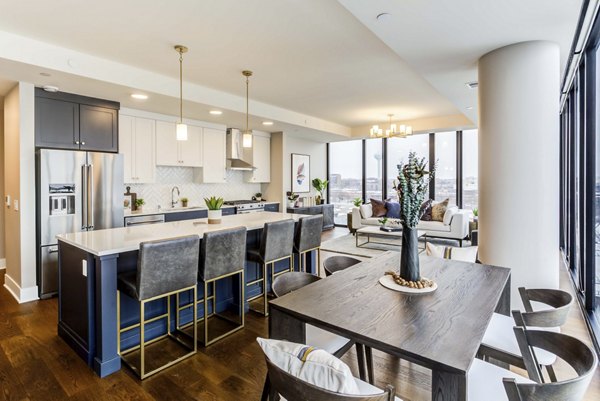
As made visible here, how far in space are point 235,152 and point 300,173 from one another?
8.01 ft

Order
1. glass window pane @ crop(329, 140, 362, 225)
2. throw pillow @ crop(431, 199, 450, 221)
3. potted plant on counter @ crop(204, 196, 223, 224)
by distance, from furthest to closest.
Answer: glass window pane @ crop(329, 140, 362, 225) < throw pillow @ crop(431, 199, 450, 221) < potted plant on counter @ crop(204, 196, 223, 224)

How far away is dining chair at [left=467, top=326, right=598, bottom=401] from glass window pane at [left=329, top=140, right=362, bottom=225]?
794 centimetres

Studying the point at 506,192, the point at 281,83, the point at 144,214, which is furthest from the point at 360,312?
the point at 144,214

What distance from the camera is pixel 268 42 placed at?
3.28 meters

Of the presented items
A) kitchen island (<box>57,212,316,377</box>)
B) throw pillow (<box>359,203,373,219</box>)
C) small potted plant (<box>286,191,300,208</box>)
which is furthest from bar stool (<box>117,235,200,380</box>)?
throw pillow (<box>359,203,373,219</box>)

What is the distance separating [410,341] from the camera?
124cm

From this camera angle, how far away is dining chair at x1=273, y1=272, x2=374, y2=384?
179 cm

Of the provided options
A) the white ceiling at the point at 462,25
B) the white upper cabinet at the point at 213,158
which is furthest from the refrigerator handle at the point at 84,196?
the white ceiling at the point at 462,25

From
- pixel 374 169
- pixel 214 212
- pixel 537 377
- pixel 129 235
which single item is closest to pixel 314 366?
pixel 537 377

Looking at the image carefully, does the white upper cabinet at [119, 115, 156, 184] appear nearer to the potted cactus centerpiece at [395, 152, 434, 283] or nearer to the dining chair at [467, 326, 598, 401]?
the potted cactus centerpiece at [395, 152, 434, 283]

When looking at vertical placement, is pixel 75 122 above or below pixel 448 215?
above

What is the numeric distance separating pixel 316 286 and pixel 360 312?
1.36 feet

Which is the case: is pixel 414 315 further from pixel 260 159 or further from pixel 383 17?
pixel 260 159

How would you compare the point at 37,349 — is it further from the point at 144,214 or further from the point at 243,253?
the point at 144,214
